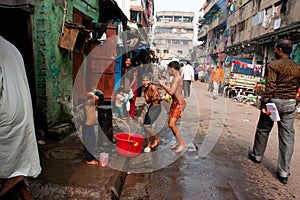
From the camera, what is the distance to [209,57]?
40906 mm

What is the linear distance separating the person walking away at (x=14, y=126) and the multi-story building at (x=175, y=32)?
63.2 m

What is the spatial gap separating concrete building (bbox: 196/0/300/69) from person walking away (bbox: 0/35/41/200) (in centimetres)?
1491

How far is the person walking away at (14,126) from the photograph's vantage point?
77.9 inches

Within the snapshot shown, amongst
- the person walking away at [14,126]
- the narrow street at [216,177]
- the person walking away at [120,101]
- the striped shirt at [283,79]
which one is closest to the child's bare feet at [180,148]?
the narrow street at [216,177]

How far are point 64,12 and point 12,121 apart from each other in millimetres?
4099

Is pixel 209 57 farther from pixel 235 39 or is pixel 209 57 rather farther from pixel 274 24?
pixel 274 24

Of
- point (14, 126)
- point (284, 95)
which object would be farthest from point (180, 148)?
point (14, 126)

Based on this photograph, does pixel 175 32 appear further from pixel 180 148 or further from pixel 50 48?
pixel 180 148

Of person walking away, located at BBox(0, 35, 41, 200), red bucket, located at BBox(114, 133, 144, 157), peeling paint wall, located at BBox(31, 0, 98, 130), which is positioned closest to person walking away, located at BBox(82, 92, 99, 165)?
red bucket, located at BBox(114, 133, 144, 157)

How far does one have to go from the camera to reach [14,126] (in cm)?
205

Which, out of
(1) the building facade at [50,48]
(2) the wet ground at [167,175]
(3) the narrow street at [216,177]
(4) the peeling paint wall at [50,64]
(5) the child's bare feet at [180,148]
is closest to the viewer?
(2) the wet ground at [167,175]

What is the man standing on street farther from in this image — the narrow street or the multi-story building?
the multi-story building

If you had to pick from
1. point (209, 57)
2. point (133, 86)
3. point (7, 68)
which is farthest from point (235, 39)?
point (7, 68)

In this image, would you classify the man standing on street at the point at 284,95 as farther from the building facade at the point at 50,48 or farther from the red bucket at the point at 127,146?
the building facade at the point at 50,48
